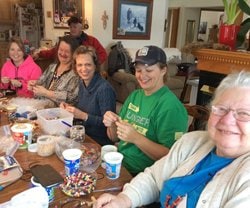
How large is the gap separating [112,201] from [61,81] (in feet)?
4.82

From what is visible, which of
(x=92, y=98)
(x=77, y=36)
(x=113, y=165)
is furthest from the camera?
(x=77, y=36)

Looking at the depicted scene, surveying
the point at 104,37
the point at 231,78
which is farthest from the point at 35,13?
the point at 231,78

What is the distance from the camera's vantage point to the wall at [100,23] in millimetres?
4738

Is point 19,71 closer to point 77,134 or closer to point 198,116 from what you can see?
point 77,134

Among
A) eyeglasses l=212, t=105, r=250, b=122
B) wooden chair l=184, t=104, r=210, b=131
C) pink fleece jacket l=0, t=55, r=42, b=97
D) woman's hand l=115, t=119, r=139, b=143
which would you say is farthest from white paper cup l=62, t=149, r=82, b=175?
pink fleece jacket l=0, t=55, r=42, b=97

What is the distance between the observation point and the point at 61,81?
2.25m

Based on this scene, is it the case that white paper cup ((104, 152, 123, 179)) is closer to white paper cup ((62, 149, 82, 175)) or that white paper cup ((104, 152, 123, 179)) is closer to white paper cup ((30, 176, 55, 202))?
white paper cup ((62, 149, 82, 175))

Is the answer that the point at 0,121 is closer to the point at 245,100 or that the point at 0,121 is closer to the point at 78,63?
the point at 78,63

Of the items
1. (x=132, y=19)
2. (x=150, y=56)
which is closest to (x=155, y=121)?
(x=150, y=56)

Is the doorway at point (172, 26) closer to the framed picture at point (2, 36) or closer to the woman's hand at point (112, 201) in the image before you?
the framed picture at point (2, 36)

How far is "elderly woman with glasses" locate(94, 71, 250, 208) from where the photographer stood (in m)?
0.83

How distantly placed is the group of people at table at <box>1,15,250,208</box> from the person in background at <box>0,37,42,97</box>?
265mm

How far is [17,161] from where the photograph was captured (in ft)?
4.04

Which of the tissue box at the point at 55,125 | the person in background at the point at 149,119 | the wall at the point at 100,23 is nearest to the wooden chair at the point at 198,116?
the person in background at the point at 149,119
